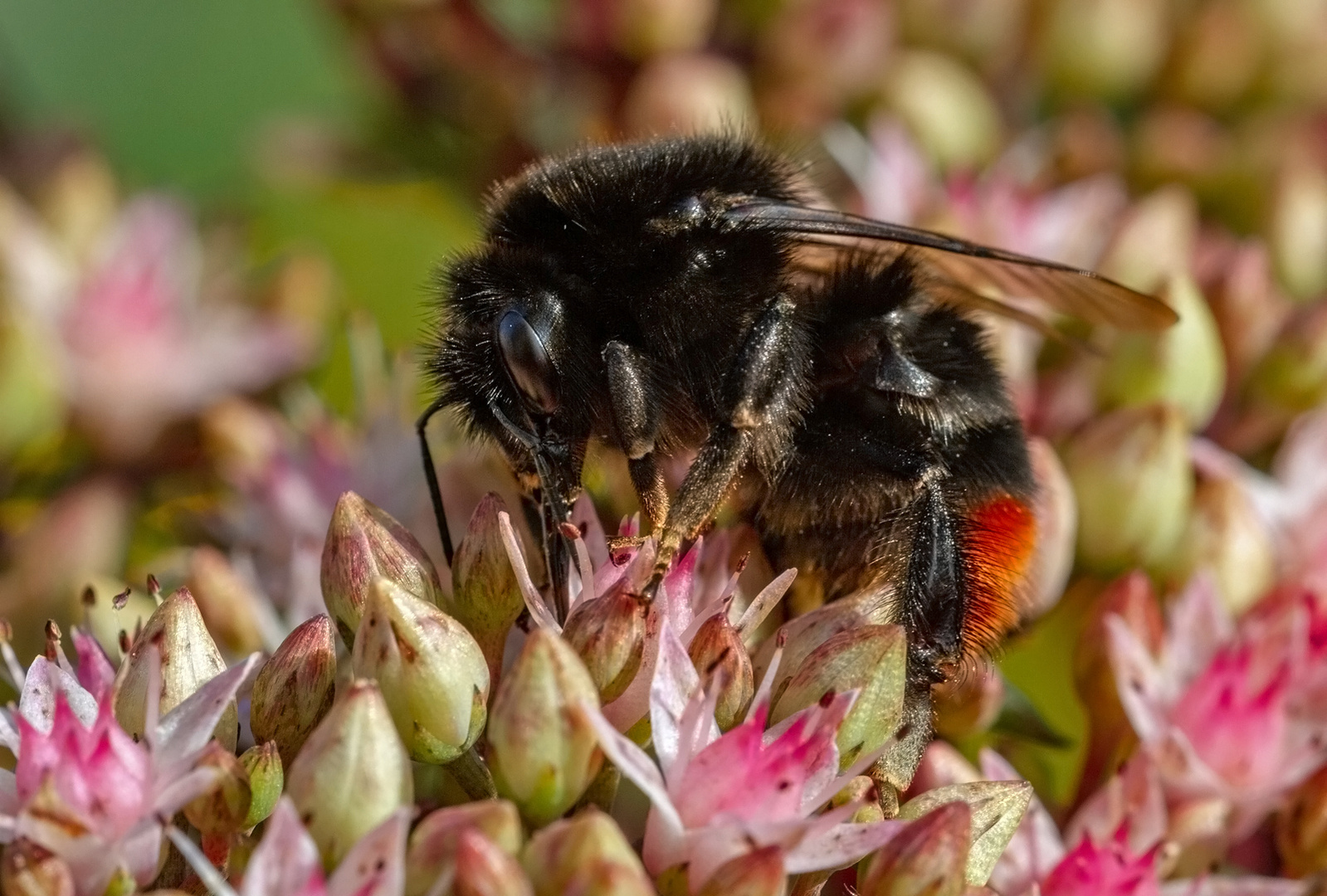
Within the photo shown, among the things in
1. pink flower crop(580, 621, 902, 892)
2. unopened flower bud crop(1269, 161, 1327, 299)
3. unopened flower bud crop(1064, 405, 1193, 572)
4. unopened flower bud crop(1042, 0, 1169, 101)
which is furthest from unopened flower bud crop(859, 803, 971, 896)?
unopened flower bud crop(1042, 0, 1169, 101)

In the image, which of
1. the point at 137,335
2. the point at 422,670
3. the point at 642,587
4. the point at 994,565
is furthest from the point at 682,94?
the point at 422,670

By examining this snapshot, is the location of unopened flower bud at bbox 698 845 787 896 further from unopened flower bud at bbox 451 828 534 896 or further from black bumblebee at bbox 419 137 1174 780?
black bumblebee at bbox 419 137 1174 780

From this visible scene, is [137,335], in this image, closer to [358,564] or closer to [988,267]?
[358,564]

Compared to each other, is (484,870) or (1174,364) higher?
(1174,364)

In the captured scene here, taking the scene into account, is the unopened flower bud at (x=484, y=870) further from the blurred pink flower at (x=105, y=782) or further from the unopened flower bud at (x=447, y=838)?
the blurred pink flower at (x=105, y=782)

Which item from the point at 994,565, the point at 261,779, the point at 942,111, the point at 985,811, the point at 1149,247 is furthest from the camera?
the point at 942,111

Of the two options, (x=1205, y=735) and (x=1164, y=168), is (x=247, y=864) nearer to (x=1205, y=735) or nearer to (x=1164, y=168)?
(x=1205, y=735)

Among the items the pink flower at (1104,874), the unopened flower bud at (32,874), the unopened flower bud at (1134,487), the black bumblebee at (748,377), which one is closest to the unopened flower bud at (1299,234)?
the unopened flower bud at (1134,487)
